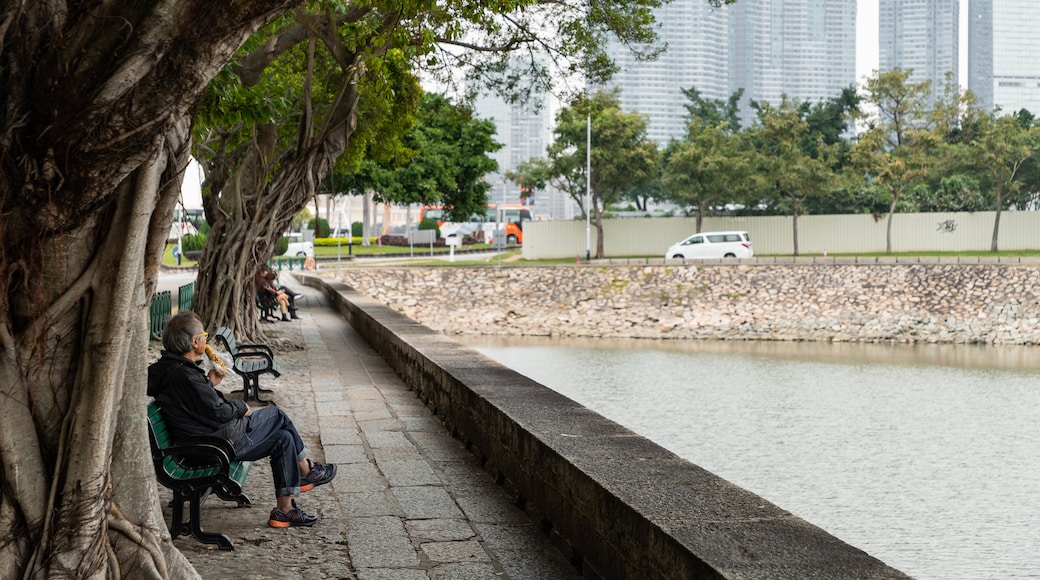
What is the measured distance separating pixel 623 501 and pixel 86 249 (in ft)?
7.07

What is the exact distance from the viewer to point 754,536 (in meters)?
3.78

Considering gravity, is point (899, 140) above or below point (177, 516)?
above

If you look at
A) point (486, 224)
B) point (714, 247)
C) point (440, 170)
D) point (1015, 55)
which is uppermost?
point (1015, 55)

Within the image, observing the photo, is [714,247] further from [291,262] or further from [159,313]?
[159,313]

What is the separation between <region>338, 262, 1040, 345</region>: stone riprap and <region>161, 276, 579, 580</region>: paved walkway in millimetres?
27355

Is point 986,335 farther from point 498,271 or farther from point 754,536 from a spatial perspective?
point 754,536

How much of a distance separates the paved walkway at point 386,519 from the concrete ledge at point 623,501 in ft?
0.60

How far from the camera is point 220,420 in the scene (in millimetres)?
5203

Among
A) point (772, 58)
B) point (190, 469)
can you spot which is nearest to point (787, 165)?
point (190, 469)

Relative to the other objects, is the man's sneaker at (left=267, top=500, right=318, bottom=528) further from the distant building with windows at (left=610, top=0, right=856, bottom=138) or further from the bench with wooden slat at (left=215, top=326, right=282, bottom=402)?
the distant building with windows at (left=610, top=0, right=856, bottom=138)

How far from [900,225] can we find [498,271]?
18321 millimetres

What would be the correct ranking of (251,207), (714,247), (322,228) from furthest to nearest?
(322,228) → (714,247) → (251,207)

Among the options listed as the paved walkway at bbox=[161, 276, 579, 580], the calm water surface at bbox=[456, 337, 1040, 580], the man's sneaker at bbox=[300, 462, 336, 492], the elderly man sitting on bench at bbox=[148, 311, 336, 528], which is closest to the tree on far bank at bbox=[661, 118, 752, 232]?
the calm water surface at bbox=[456, 337, 1040, 580]

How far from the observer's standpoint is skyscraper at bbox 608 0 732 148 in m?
125
